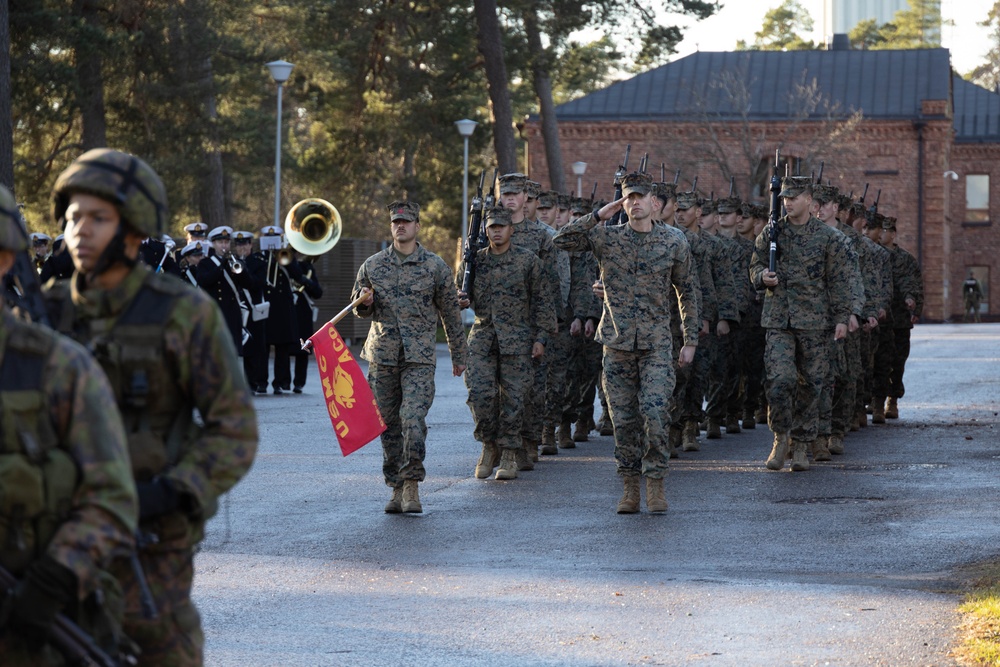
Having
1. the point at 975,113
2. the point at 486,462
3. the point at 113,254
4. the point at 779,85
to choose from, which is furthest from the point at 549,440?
the point at 975,113

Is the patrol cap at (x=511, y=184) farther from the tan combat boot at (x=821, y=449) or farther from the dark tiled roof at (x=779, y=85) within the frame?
the dark tiled roof at (x=779, y=85)

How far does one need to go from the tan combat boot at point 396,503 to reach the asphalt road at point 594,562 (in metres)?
0.06

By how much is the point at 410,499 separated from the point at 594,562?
209 centimetres

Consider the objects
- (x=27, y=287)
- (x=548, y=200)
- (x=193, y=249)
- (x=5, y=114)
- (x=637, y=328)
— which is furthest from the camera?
(x=5, y=114)

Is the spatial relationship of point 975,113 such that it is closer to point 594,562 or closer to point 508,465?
point 508,465

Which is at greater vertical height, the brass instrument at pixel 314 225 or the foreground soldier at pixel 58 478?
the brass instrument at pixel 314 225

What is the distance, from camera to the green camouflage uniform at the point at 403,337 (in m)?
10.7

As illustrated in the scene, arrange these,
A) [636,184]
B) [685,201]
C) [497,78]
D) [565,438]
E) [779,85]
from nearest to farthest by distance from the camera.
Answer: [636,184] < [565,438] < [685,201] < [497,78] < [779,85]

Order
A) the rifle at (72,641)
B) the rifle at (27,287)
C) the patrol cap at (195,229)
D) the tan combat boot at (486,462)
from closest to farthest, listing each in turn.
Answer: the rifle at (72,641)
the rifle at (27,287)
the tan combat boot at (486,462)
the patrol cap at (195,229)

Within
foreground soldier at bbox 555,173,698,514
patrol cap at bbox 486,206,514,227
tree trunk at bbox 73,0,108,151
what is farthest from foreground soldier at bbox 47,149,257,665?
tree trunk at bbox 73,0,108,151

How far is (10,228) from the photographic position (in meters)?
3.83

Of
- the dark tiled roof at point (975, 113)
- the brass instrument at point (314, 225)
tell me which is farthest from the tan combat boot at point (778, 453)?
the dark tiled roof at point (975, 113)

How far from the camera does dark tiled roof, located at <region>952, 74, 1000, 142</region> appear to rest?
6994 centimetres

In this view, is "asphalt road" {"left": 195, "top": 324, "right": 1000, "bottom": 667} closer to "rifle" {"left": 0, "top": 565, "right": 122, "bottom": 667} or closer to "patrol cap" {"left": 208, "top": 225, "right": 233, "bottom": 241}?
"rifle" {"left": 0, "top": 565, "right": 122, "bottom": 667}
